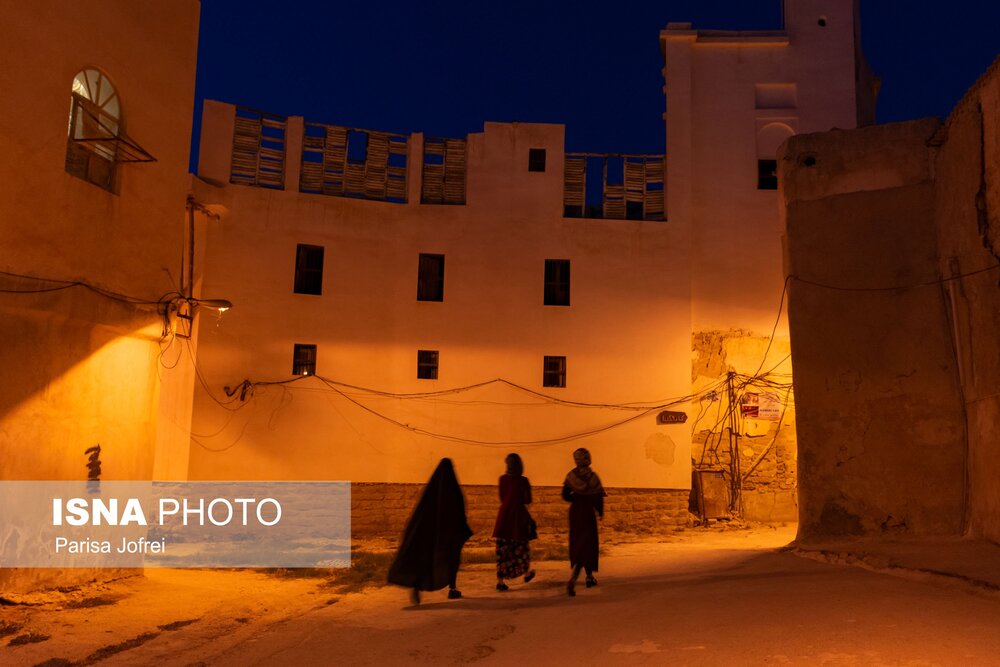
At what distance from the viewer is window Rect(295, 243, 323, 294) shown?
55.9 feet

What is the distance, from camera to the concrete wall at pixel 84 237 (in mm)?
8055

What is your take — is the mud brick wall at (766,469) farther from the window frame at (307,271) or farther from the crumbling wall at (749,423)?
the window frame at (307,271)

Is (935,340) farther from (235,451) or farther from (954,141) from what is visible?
(235,451)

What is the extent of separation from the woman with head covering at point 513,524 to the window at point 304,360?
360 inches

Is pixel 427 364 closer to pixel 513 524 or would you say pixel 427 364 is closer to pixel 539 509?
pixel 539 509

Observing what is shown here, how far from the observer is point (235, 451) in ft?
Answer: 53.3

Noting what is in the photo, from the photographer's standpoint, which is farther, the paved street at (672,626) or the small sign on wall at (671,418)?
the small sign on wall at (671,418)

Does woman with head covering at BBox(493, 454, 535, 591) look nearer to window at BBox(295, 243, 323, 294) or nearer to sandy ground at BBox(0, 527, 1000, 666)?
sandy ground at BBox(0, 527, 1000, 666)

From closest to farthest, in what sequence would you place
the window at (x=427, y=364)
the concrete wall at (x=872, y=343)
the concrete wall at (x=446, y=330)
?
the concrete wall at (x=872, y=343), the concrete wall at (x=446, y=330), the window at (x=427, y=364)

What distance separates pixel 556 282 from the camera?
1775 centimetres

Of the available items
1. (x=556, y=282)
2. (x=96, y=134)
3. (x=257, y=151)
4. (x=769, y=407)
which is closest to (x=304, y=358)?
(x=257, y=151)

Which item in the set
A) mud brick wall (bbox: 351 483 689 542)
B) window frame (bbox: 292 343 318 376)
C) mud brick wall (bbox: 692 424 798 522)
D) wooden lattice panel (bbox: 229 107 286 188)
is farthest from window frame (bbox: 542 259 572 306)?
wooden lattice panel (bbox: 229 107 286 188)

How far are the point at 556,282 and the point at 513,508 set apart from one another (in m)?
9.80

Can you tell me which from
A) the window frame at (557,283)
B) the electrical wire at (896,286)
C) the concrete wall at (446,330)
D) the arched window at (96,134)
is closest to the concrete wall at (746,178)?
the concrete wall at (446,330)
